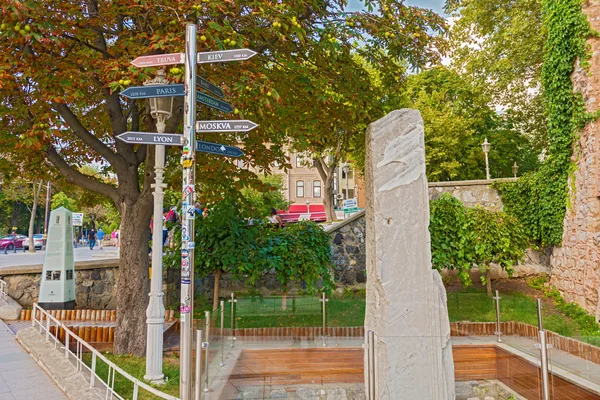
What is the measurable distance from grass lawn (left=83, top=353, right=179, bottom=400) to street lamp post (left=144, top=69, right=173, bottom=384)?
23cm

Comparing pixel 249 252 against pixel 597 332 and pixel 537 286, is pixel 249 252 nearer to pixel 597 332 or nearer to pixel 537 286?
pixel 597 332

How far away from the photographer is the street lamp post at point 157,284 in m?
5.95

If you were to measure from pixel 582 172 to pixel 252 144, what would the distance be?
8.11 m

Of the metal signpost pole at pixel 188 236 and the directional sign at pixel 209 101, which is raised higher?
the directional sign at pixel 209 101

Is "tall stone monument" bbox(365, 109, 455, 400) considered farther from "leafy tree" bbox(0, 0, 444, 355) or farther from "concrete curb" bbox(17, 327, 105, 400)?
"concrete curb" bbox(17, 327, 105, 400)

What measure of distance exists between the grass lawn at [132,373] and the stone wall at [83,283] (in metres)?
3.55

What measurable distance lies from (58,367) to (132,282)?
1.68 m

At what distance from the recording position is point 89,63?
627 cm

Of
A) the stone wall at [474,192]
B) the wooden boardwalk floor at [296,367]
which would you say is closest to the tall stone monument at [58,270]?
the wooden boardwalk floor at [296,367]

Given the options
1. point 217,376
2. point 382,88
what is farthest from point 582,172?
point 217,376

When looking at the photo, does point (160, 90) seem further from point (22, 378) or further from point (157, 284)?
point (22, 378)

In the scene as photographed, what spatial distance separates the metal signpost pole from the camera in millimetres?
3812

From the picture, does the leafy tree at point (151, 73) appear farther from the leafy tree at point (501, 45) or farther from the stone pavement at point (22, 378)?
the leafy tree at point (501, 45)

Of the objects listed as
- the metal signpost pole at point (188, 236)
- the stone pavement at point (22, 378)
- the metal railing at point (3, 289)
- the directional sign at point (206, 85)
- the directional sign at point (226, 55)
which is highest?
the directional sign at point (226, 55)
